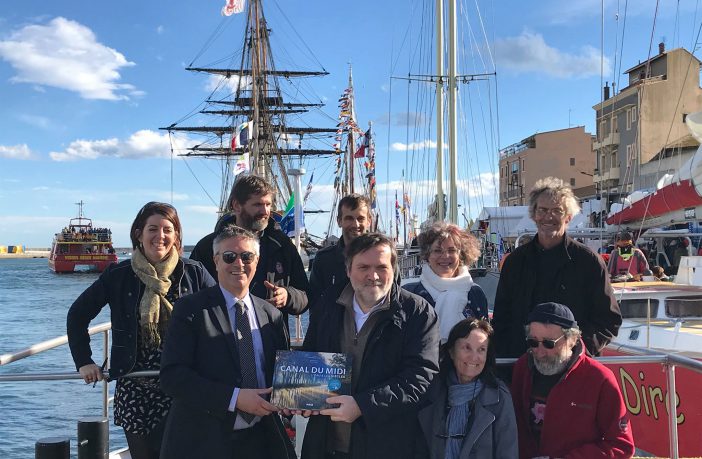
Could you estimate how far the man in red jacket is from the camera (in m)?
3.37

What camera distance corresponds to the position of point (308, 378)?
9.91ft

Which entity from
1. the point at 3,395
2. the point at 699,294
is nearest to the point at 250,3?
the point at 3,395

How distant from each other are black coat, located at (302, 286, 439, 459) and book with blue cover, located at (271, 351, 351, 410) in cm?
11

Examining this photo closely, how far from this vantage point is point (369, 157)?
101 ft

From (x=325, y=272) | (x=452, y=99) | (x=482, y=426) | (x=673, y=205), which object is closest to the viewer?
(x=482, y=426)

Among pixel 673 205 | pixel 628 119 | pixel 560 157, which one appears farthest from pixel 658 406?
pixel 560 157

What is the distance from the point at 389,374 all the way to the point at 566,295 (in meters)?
1.59

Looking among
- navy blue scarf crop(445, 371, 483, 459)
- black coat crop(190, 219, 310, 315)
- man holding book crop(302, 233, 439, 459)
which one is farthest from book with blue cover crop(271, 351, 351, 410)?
black coat crop(190, 219, 310, 315)

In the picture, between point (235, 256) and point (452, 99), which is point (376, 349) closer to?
point (235, 256)

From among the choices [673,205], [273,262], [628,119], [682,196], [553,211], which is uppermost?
[628,119]

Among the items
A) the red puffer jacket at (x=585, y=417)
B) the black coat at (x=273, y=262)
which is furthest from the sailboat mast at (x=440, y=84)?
the red puffer jacket at (x=585, y=417)

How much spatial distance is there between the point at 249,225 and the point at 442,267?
137 centimetres

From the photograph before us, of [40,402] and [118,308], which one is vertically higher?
[118,308]

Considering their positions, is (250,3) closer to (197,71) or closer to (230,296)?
(197,71)
